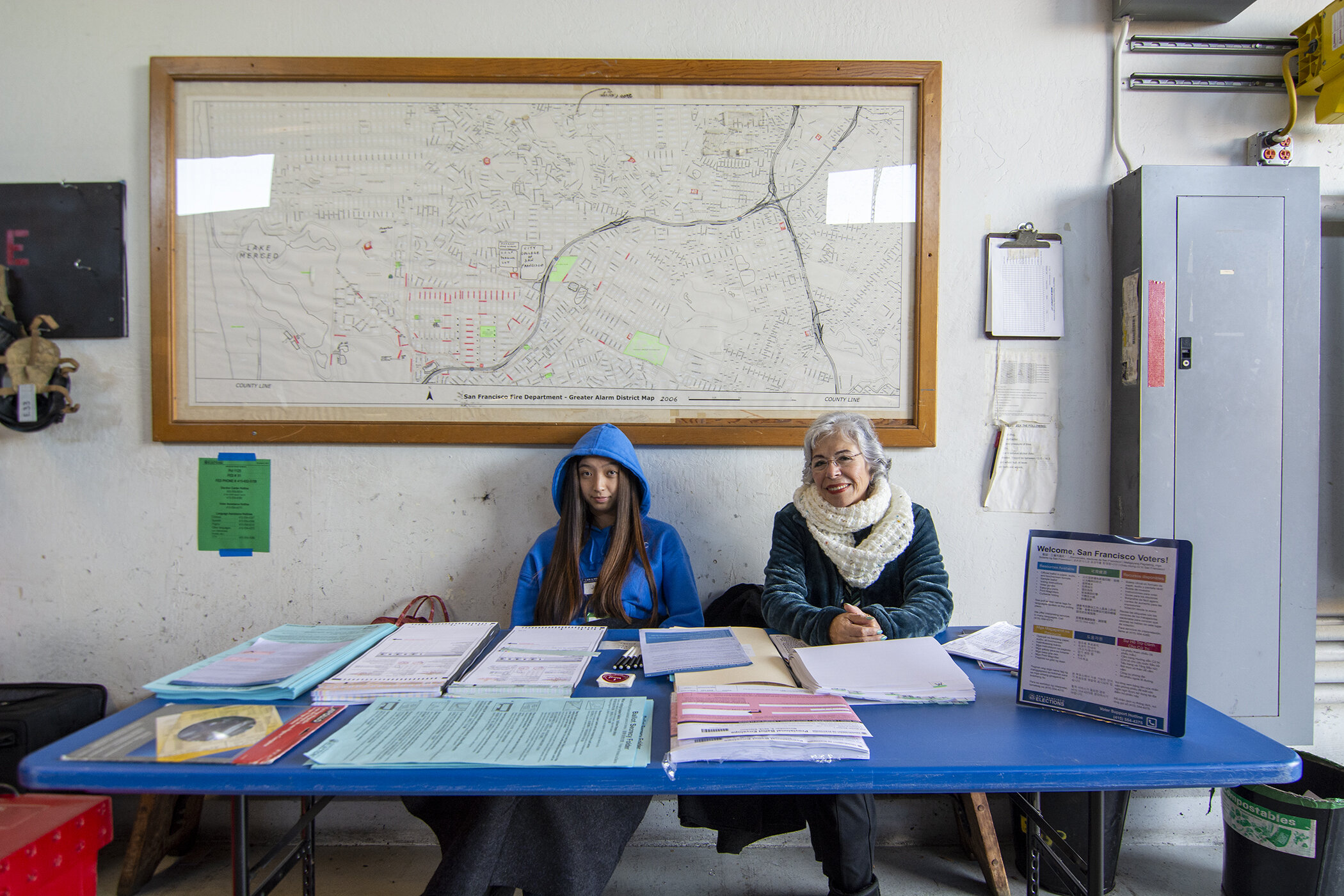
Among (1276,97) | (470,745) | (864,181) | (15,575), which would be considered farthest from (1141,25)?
(15,575)

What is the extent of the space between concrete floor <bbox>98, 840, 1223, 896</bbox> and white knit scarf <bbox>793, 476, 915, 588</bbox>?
0.97 meters

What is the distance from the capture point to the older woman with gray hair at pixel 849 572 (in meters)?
1.58

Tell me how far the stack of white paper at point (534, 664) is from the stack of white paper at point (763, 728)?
A: 0.26 metres

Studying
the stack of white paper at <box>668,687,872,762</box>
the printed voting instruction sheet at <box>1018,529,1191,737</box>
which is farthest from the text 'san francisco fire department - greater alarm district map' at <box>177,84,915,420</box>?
the stack of white paper at <box>668,687,872,762</box>

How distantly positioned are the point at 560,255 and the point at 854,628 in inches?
59.0

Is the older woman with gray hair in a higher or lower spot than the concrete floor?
higher

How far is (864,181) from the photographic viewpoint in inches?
85.6

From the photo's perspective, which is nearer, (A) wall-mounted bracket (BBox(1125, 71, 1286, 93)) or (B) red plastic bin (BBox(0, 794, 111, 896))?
(B) red plastic bin (BBox(0, 794, 111, 896))

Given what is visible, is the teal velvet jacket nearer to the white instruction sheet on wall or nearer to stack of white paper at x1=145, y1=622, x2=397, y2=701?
the white instruction sheet on wall

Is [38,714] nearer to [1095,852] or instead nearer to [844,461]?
[844,461]

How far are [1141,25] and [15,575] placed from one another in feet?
13.9

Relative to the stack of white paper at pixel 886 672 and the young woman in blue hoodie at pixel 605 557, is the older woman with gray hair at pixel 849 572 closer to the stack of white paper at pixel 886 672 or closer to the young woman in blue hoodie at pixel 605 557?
the stack of white paper at pixel 886 672

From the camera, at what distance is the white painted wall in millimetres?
2162

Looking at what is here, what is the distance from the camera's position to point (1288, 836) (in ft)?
5.66
